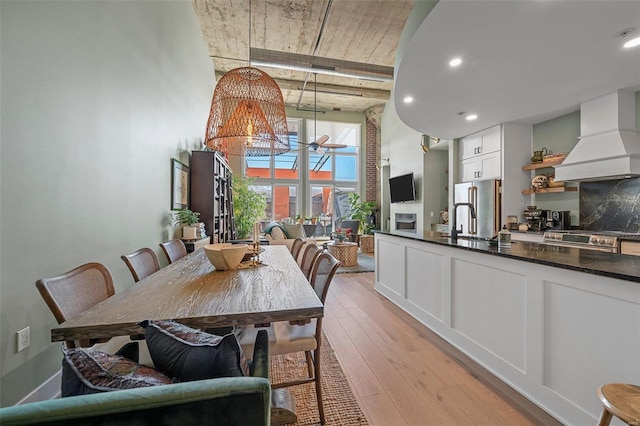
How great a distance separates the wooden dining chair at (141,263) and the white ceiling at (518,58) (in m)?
2.83

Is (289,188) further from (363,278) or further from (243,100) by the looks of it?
(243,100)

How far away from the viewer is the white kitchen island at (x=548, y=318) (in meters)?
1.31

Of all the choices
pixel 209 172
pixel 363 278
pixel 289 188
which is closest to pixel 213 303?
pixel 209 172

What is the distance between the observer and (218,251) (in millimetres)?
1894

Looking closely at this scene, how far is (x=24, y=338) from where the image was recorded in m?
1.48

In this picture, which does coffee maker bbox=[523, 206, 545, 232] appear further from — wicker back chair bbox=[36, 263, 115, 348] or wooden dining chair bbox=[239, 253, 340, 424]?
wicker back chair bbox=[36, 263, 115, 348]

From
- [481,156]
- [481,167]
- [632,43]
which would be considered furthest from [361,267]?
[632,43]

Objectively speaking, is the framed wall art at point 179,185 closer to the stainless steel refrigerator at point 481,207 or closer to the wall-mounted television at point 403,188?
the stainless steel refrigerator at point 481,207

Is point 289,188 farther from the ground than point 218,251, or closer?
farther from the ground

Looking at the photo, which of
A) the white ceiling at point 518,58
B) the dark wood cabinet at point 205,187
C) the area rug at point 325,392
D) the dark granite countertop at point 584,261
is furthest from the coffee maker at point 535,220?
the dark wood cabinet at point 205,187

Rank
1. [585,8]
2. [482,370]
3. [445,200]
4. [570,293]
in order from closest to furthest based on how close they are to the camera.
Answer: [570,293] → [585,8] → [482,370] → [445,200]

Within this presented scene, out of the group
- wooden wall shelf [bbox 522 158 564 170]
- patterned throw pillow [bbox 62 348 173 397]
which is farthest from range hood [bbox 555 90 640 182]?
patterned throw pillow [bbox 62 348 173 397]

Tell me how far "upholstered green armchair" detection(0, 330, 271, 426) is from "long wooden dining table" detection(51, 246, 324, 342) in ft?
1.99

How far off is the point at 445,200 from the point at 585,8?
4.58m
